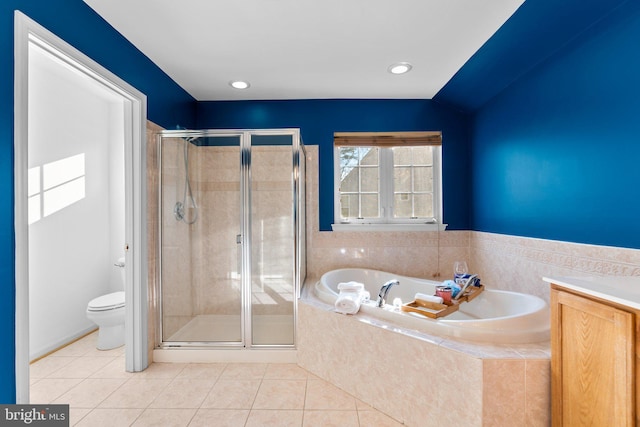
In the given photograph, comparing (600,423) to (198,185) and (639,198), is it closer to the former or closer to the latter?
(639,198)

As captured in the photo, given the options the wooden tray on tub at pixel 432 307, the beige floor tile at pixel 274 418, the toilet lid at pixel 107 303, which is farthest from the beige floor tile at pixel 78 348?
the wooden tray on tub at pixel 432 307

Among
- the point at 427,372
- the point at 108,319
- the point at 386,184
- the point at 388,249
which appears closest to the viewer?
the point at 427,372

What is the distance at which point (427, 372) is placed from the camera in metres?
1.58

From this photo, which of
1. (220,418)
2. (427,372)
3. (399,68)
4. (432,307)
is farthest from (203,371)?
(399,68)

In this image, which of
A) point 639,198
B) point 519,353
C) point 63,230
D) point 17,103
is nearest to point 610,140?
point 639,198

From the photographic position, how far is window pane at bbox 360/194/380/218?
10.4ft

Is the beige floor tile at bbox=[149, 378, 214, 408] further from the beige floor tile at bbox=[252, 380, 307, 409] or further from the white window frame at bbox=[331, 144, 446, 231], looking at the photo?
the white window frame at bbox=[331, 144, 446, 231]

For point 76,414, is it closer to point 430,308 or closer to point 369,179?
point 430,308

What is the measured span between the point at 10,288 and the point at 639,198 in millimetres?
2878

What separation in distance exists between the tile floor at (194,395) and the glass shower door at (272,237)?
0.34m

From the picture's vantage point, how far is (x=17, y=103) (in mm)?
1279

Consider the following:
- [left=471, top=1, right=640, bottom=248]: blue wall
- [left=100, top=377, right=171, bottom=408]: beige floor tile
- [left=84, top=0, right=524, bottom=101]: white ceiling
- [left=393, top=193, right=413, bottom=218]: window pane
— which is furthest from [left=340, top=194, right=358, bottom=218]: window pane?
[left=100, top=377, right=171, bottom=408]: beige floor tile

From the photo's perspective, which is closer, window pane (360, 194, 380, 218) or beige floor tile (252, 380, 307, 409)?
beige floor tile (252, 380, 307, 409)

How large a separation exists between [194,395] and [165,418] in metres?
0.23
